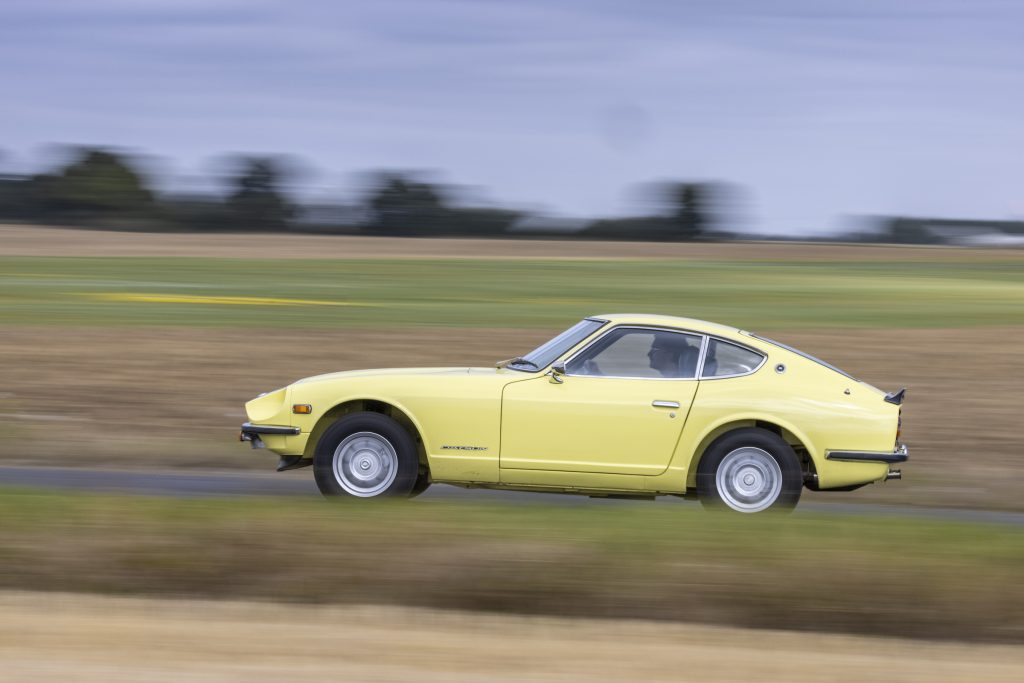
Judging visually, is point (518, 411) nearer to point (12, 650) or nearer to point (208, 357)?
point (12, 650)

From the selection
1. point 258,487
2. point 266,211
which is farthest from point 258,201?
point 258,487

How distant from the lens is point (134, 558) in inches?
248

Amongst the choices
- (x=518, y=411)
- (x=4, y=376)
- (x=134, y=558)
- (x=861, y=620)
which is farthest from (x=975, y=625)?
(x=4, y=376)

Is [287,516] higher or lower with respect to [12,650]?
higher

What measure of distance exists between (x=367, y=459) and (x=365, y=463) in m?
0.03

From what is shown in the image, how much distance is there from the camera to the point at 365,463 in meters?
8.34

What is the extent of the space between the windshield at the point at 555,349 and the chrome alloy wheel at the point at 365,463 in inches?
39.2

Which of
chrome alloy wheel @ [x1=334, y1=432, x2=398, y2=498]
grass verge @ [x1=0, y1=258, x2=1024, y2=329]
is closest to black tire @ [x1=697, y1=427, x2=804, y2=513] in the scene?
chrome alloy wheel @ [x1=334, y1=432, x2=398, y2=498]

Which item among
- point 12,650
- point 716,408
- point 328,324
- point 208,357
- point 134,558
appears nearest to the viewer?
point 12,650

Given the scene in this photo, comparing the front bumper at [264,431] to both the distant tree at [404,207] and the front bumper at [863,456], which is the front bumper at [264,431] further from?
the distant tree at [404,207]

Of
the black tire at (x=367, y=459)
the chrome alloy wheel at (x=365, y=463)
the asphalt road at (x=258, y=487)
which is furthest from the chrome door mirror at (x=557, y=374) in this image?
the chrome alloy wheel at (x=365, y=463)

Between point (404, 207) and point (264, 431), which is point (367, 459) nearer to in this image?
point (264, 431)

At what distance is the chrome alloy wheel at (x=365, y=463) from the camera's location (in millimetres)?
8328

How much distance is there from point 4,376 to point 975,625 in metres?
12.4
